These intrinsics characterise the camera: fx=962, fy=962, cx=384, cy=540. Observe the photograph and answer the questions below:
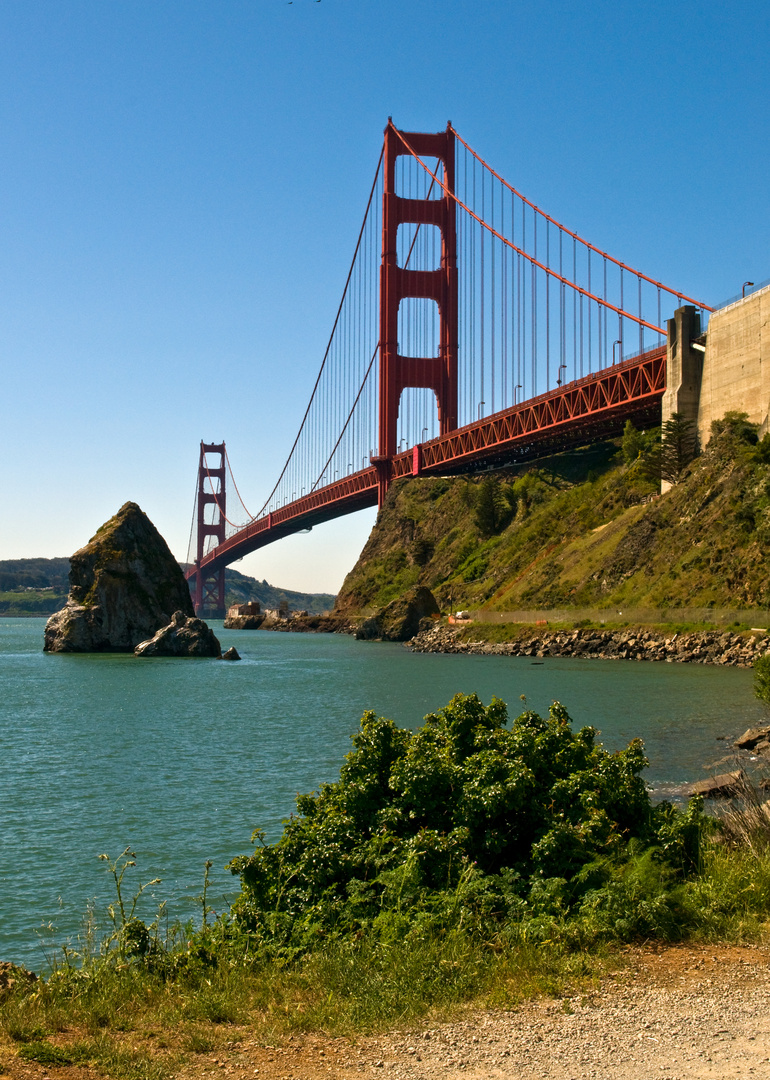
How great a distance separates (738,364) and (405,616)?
33960 millimetres

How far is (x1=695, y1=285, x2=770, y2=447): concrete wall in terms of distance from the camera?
49544 millimetres

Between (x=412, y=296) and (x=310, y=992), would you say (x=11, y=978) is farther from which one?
(x=412, y=296)

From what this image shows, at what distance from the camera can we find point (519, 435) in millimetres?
72938

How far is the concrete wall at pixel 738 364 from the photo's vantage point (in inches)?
1951

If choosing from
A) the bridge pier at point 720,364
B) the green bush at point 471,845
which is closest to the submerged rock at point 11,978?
the green bush at point 471,845

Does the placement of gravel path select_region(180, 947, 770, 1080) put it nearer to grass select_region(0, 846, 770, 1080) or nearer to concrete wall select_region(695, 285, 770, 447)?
grass select_region(0, 846, 770, 1080)

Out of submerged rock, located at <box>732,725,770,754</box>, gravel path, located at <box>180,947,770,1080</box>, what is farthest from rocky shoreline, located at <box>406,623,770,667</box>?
gravel path, located at <box>180,947,770,1080</box>

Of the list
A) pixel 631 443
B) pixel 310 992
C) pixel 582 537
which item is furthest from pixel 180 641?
pixel 310 992

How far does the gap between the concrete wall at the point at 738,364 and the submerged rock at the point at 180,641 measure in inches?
1236

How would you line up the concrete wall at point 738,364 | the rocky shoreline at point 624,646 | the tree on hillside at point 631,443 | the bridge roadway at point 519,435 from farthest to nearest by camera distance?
the tree on hillside at point 631,443, the bridge roadway at point 519,435, the concrete wall at point 738,364, the rocky shoreline at point 624,646

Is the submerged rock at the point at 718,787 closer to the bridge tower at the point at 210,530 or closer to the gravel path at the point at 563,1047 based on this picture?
the gravel path at the point at 563,1047

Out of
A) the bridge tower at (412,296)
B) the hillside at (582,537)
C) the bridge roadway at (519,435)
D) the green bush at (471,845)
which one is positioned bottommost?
the green bush at (471,845)

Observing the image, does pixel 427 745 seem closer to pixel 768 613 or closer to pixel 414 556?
pixel 768 613

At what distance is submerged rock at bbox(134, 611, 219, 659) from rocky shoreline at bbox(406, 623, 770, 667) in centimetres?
1373
